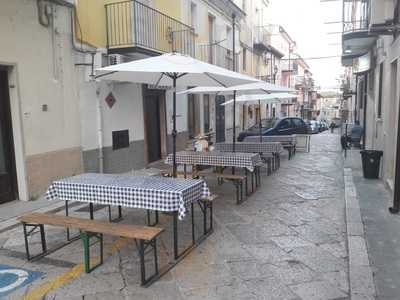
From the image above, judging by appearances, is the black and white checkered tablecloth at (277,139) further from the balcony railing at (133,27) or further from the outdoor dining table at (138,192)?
the outdoor dining table at (138,192)

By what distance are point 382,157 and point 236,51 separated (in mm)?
13818

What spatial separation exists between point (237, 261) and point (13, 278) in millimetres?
2464

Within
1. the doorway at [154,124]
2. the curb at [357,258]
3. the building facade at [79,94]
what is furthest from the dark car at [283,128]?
the curb at [357,258]

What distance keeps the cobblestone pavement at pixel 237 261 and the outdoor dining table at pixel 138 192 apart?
483mm

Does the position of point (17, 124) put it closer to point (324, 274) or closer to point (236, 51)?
point (324, 274)

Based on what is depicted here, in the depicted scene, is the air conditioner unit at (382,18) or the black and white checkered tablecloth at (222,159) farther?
the black and white checkered tablecloth at (222,159)

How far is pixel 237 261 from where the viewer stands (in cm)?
439

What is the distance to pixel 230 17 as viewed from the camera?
19516mm

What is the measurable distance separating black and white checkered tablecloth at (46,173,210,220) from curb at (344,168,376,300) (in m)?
1.88

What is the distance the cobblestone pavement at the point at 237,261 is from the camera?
12.2ft

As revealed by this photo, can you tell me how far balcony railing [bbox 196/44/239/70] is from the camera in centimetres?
1566

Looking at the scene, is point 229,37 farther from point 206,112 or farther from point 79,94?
point 79,94

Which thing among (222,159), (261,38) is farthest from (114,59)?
(261,38)

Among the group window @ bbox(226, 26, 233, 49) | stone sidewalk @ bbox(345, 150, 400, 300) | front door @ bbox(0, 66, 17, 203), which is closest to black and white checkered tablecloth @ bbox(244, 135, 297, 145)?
stone sidewalk @ bbox(345, 150, 400, 300)
